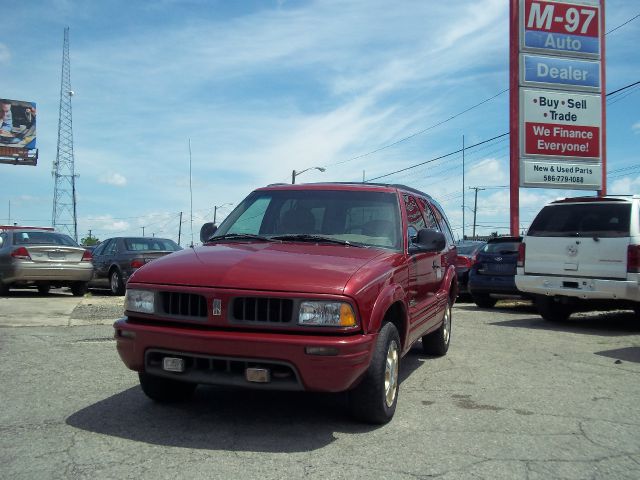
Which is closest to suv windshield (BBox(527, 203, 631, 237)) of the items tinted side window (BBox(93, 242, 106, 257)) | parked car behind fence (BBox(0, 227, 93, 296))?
parked car behind fence (BBox(0, 227, 93, 296))

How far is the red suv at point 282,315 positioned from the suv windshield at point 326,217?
0.02 metres

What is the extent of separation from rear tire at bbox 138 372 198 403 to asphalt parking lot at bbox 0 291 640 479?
9cm

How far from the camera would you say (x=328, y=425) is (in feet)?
14.3

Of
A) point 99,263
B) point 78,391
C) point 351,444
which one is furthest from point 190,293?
point 99,263

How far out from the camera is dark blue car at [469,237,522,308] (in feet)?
39.8

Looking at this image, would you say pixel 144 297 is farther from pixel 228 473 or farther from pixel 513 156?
pixel 513 156

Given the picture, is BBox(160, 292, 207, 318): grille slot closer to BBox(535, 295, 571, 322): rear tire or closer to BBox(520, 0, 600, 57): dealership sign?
BBox(535, 295, 571, 322): rear tire

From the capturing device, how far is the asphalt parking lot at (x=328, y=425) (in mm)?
3551

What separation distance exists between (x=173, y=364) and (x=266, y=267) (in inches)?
34.4

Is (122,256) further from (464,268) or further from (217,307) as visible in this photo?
(217,307)

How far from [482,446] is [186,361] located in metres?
1.98

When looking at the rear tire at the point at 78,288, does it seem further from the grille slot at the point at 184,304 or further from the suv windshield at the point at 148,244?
the grille slot at the point at 184,304

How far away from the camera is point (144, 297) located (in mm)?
4297

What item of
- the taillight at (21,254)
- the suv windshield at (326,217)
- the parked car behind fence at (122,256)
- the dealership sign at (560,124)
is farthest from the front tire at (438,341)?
the dealership sign at (560,124)
